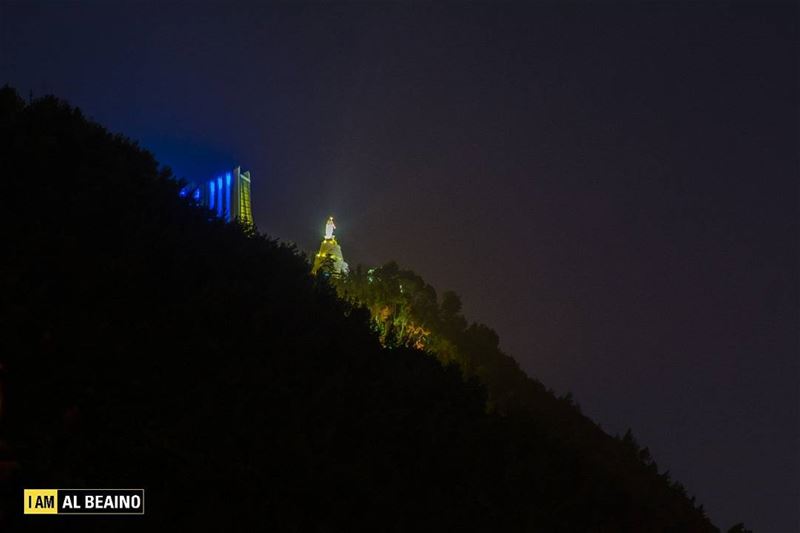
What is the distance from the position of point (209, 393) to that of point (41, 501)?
5.81 ft

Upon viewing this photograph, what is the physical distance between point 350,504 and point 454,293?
3091 centimetres

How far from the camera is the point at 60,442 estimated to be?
5980 mm

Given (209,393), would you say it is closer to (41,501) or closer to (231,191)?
(41,501)

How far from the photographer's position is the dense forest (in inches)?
240

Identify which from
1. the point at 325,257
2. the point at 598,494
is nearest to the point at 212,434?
the point at 598,494

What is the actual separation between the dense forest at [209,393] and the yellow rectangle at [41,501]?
7cm

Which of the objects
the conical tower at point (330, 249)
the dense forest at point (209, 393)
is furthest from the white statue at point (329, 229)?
the dense forest at point (209, 393)

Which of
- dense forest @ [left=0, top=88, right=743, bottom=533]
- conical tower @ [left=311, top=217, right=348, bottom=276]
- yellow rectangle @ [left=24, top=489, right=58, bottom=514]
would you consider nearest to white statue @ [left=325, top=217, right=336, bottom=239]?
conical tower @ [left=311, top=217, right=348, bottom=276]

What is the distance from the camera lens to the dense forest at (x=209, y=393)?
6.09 meters

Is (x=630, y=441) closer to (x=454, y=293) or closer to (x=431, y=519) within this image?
(x=431, y=519)

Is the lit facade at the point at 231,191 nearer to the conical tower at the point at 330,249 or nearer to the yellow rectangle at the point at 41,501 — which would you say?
the conical tower at the point at 330,249

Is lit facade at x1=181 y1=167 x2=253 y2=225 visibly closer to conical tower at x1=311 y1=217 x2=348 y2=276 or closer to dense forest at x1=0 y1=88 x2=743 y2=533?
conical tower at x1=311 y1=217 x2=348 y2=276

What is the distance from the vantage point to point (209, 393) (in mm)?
6898

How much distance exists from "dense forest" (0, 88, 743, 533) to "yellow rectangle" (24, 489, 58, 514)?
0.07m
